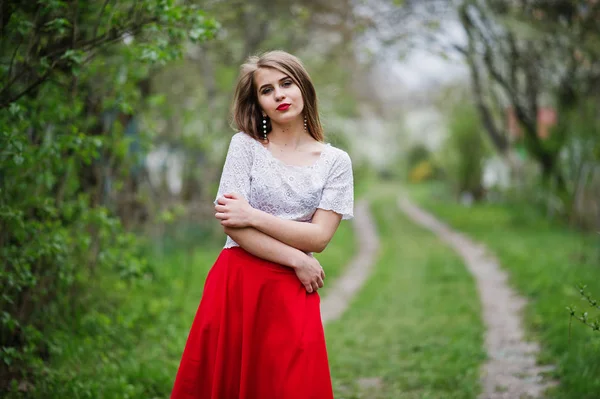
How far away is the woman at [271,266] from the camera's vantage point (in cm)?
255

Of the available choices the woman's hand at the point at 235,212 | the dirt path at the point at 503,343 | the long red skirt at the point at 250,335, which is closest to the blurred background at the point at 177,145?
the dirt path at the point at 503,343

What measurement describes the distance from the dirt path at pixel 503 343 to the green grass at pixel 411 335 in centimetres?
12

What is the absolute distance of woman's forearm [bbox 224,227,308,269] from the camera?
2.56 m

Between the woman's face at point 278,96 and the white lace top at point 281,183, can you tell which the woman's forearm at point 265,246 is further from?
the woman's face at point 278,96

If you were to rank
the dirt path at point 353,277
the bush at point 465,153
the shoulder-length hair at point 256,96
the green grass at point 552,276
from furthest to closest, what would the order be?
the bush at point 465,153
the dirt path at point 353,277
the green grass at point 552,276
the shoulder-length hair at point 256,96

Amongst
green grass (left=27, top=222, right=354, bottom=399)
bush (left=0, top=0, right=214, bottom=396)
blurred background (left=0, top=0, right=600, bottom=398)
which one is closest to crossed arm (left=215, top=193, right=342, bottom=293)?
blurred background (left=0, top=0, right=600, bottom=398)

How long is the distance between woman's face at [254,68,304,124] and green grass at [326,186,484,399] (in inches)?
96.4

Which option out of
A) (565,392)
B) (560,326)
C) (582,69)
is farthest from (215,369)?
(582,69)

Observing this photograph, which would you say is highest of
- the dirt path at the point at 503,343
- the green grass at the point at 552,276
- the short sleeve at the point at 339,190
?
the short sleeve at the point at 339,190

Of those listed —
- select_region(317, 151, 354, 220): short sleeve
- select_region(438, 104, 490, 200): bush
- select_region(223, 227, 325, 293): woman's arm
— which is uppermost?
select_region(438, 104, 490, 200): bush

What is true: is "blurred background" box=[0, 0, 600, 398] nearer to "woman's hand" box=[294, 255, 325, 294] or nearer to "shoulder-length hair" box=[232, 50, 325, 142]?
"shoulder-length hair" box=[232, 50, 325, 142]

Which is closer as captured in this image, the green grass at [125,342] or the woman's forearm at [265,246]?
the woman's forearm at [265,246]

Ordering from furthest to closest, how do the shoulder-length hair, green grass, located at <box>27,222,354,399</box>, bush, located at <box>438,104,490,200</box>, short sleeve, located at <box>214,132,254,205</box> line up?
bush, located at <box>438,104,490,200</box> < green grass, located at <box>27,222,354,399</box> < the shoulder-length hair < short sleeve, located at <box>214,132,254,205</box>

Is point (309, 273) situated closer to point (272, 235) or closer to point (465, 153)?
point (272, 235)
